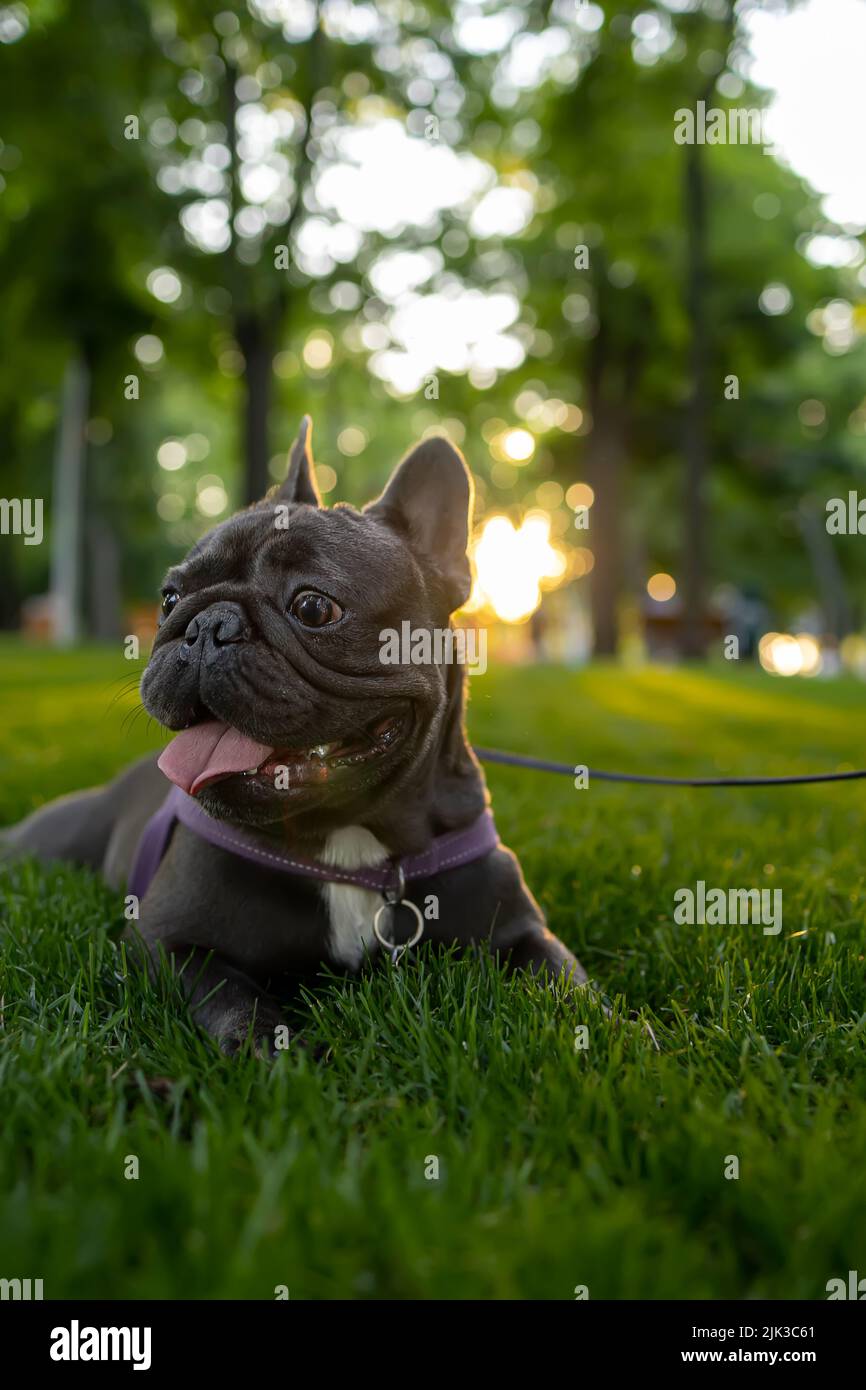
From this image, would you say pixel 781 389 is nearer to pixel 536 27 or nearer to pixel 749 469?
pixel 749 469

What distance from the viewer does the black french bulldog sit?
9.57ft

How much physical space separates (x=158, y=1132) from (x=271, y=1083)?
29 cm

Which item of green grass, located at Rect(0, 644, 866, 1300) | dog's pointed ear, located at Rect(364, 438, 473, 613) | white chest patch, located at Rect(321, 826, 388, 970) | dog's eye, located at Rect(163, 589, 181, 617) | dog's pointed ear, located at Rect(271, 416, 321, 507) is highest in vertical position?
dog's pointed ear, located at Rect(271, 416, 321, 507)

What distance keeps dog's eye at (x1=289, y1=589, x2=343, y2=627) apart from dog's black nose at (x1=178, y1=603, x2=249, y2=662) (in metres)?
0.16

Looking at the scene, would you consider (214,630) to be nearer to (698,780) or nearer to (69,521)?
(698,780)

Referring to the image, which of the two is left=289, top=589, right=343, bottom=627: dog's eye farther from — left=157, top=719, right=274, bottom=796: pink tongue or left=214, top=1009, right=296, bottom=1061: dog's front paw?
left=214, top=1009, right=296, bottom=1061: dog's front paw

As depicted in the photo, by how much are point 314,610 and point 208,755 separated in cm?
50

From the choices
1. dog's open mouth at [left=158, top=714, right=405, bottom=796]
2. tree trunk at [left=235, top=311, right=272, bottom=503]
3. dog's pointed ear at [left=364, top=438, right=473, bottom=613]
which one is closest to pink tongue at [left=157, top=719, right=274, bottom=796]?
dog's open mouth at [left=158, top=714, right=405, bottom=796]

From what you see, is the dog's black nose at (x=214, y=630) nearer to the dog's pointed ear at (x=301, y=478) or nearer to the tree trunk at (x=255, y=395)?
the dog's pointed ear at (x=301, y=478)

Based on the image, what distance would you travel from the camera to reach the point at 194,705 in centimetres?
302

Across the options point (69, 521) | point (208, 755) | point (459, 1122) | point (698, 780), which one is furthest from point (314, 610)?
point (69, 521)

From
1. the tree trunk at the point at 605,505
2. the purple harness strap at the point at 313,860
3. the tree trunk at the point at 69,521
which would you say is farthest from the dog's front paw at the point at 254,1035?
the tree trunk at the point at 69,521

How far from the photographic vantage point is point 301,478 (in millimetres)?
3994

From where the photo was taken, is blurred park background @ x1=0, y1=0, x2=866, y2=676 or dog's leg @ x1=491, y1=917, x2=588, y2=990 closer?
dog's leg @ x1=491, y1=917, x2=588, y2=990
